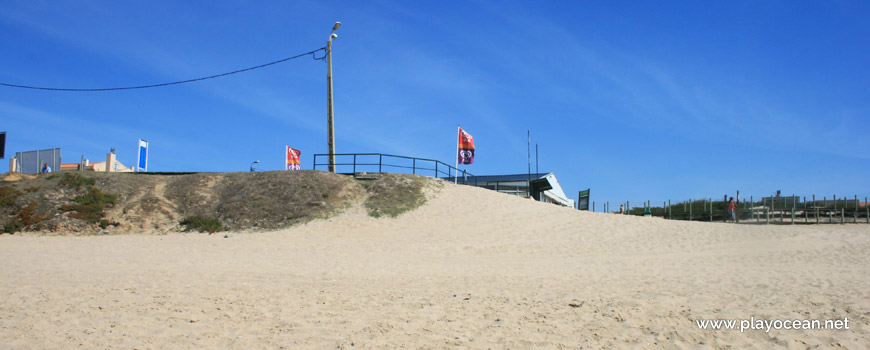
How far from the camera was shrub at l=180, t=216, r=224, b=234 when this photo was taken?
21397 mm

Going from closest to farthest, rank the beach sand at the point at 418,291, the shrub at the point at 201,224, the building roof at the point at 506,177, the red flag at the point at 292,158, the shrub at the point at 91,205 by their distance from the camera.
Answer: the beach sand at the point at 418,291 → the shrub at the point at 201,224 → the shrub at the point at 91,205 → the red flag at the point at 292,158 → the building roof at the point at 506,177

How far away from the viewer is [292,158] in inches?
1403

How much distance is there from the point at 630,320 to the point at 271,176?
22.6m

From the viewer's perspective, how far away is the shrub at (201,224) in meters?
21.4

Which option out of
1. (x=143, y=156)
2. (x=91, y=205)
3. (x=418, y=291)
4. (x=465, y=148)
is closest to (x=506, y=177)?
(x=465, y=148)

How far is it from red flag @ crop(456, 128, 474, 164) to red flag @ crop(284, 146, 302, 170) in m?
12.5

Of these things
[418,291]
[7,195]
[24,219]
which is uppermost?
[7,195]

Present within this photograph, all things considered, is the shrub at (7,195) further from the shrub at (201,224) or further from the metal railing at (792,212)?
the metal railing at (792,212)

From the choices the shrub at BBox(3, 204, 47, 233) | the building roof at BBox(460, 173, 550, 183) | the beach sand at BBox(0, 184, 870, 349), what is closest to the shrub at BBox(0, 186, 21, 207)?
the shrub at BBox(3, 204, 47, 233)

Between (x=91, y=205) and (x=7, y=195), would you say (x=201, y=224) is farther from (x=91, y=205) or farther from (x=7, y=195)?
(x=7, y=195)

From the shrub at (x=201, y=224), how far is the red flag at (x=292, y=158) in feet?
42.3

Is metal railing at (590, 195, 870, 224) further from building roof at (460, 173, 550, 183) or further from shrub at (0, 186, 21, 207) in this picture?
shrub at (0, 186, 21, 207)


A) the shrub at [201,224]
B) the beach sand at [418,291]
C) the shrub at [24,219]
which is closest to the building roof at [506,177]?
the beach sand at [418,291]

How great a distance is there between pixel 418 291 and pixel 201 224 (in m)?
15.2
